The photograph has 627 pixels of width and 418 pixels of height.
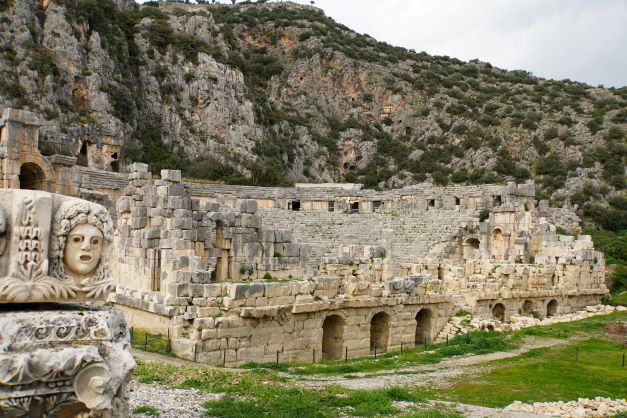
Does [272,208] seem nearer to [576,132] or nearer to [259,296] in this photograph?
[259,296]

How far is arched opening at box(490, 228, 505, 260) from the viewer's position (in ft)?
104

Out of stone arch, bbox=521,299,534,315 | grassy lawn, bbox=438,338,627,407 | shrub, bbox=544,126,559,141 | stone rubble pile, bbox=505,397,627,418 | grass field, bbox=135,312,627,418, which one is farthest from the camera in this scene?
shrub, bbox=544,126,559,141

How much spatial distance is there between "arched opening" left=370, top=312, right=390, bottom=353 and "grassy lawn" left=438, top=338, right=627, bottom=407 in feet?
13.9

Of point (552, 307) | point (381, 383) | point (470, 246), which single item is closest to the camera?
point (381, 383)

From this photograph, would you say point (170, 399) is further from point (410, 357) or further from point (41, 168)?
point (41, 168)

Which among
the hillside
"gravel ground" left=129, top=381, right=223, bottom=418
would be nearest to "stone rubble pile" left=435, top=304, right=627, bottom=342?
"gravel ground" left=129, top=381, right=223, bottom=418

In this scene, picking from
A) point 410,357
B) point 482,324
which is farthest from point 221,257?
point 482,324

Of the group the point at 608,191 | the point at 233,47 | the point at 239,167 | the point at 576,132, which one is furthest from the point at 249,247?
the point at 233,47

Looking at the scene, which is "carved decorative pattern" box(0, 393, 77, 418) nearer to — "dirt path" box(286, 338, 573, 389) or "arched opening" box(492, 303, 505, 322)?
"dirt path" box(286, 338, 573, 389)

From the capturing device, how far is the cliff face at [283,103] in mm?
48312

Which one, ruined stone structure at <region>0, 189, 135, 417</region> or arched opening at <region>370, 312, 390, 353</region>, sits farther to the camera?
arched opening at <region>370, 312, 390, 353</region>

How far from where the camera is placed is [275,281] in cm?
1636

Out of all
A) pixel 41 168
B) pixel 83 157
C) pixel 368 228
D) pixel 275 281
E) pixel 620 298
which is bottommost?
pixel 620 298

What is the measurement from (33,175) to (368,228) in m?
20.4
